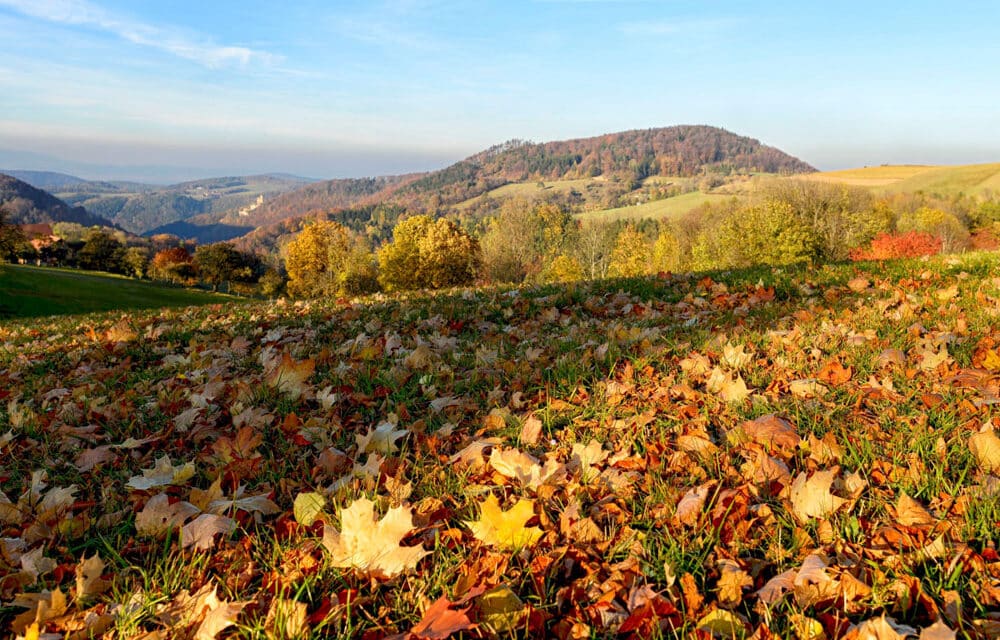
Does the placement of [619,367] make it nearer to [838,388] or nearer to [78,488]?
[838,388]

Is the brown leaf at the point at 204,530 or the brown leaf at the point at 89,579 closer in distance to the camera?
the brown leaf at the point at 89,579

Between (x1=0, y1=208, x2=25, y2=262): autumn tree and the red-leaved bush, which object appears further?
(x1=0, y1=208, x2=25, y2=262): autumn tree

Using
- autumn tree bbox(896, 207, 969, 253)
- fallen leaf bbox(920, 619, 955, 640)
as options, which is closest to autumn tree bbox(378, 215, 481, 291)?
fallen leaf bbox(920, 619, 955, 640)

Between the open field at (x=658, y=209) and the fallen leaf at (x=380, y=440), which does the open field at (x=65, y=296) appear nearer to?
the fallen leaf at (x=380, y=440)

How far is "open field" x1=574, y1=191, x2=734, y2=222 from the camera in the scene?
131m

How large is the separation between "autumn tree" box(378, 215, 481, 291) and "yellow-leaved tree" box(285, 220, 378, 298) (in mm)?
6059

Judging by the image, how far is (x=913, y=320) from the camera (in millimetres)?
4520

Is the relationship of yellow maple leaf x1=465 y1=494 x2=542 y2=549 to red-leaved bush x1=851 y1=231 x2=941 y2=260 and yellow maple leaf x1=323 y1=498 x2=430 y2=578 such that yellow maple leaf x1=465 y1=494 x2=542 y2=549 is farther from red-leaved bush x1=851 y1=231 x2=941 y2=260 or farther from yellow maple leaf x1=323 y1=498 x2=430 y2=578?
red-leaved bush x1=851 y1=231 x2=941 y2=260

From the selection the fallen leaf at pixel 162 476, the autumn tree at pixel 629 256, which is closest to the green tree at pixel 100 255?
the autumn tree at pixel 629 256

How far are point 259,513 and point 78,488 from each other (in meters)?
1.04

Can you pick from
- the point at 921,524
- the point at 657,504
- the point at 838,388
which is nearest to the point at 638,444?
the point at 657,504

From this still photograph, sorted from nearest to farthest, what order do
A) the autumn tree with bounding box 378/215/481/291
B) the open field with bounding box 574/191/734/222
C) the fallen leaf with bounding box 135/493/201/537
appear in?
the fallen leaf with bounding box 135/493/201/537 → the autumn tree with bounding box 378/215/481/291 → the open field with bounding box 574/191/734/222

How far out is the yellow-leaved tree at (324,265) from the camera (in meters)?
58.8

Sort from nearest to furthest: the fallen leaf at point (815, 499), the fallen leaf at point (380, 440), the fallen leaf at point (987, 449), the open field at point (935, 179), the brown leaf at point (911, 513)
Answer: the brown leaf at point (911, 513) < the fallen leaf at point (815, 499) < the fallen leaf at point (987, 449) < the fallen leaf at point (380, 440) < the open field at point (935, 179)
